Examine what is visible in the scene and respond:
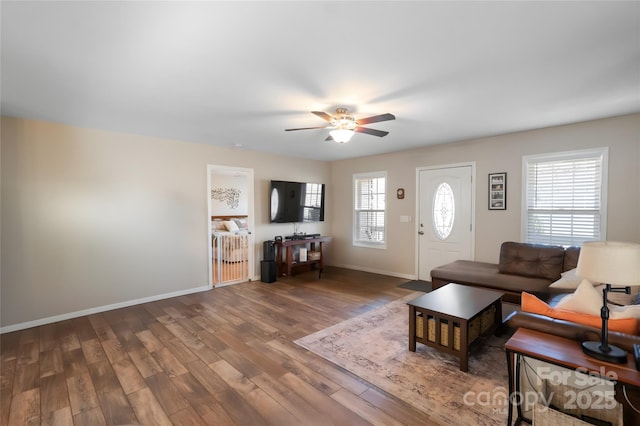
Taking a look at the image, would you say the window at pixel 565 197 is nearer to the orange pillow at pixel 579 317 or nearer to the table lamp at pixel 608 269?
the orange pillow at pixel 579 317

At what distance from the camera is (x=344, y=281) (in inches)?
215

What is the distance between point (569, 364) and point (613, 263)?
1.87 feet

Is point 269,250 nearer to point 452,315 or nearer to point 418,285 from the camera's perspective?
point 418,285

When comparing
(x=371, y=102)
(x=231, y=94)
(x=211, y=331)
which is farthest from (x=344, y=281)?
(x=231, y=94)

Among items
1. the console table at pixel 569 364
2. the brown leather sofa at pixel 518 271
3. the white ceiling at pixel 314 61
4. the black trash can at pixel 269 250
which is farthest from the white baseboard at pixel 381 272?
the console table at pixel 569 364

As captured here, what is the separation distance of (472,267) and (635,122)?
2534mm

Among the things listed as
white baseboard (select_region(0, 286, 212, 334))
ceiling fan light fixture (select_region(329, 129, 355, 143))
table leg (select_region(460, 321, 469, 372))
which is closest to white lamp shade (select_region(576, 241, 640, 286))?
table leg (select_region(460, 321, 469, 372))

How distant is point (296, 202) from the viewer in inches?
239

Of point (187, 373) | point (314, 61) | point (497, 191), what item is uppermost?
point (314, 61)

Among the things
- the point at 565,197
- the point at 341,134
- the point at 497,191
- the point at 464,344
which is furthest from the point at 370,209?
the point at 464,344

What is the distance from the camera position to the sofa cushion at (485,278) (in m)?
3.46

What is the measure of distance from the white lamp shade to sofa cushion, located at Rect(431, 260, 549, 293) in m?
2.07

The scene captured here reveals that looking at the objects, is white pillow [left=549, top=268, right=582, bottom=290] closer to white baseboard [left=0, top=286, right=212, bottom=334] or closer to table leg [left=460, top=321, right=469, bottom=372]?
table leg [left=460, top=321, right=469, bottom=372]

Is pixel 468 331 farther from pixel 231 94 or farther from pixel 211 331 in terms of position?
pixel 231 94
